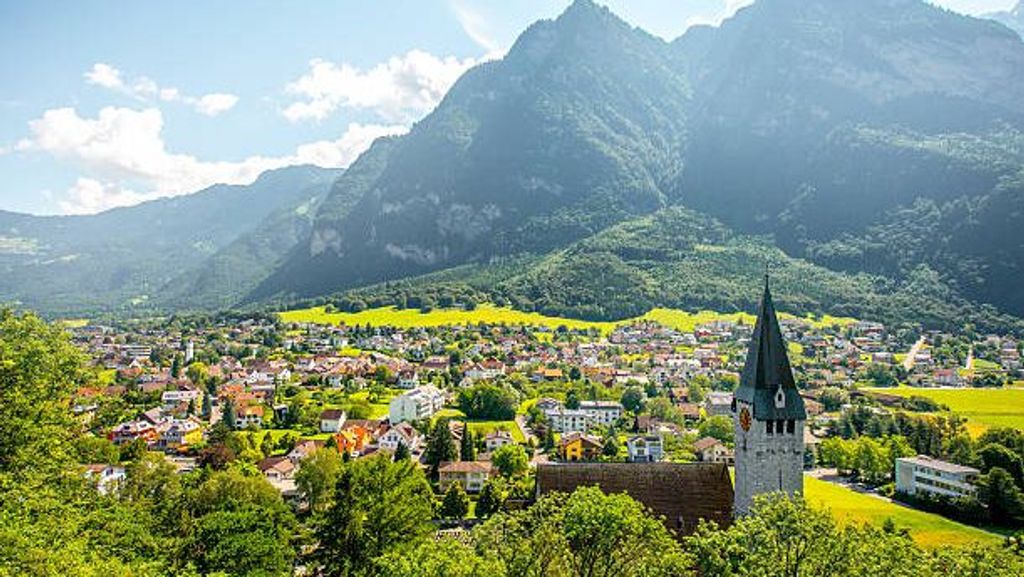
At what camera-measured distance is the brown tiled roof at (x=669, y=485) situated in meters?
30.2

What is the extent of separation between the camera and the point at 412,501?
3678cm

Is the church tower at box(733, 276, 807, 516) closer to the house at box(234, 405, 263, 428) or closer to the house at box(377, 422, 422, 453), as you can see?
the house at box(377, 422, 422, 453)

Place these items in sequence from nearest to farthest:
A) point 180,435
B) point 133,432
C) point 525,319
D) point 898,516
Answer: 1. point 898,516
2. point 133,432
3. point 180,435
4. point 525,319

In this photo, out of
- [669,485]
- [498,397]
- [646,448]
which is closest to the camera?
[669,485]

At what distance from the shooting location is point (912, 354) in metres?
146

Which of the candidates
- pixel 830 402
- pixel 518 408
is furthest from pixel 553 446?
pixel 830 402

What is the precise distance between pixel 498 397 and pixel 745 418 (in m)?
65.5

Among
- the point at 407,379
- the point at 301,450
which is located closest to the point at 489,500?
the point at 301,450

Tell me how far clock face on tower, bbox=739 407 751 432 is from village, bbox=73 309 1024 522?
9.26 m

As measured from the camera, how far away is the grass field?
49.0 meters

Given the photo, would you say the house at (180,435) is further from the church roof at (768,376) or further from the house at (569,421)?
the church roof at (768,376)

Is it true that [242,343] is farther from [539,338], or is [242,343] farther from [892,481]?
[892,481]

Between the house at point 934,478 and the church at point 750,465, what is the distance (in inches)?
1534

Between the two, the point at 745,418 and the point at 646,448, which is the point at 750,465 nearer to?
the point at 745,418
